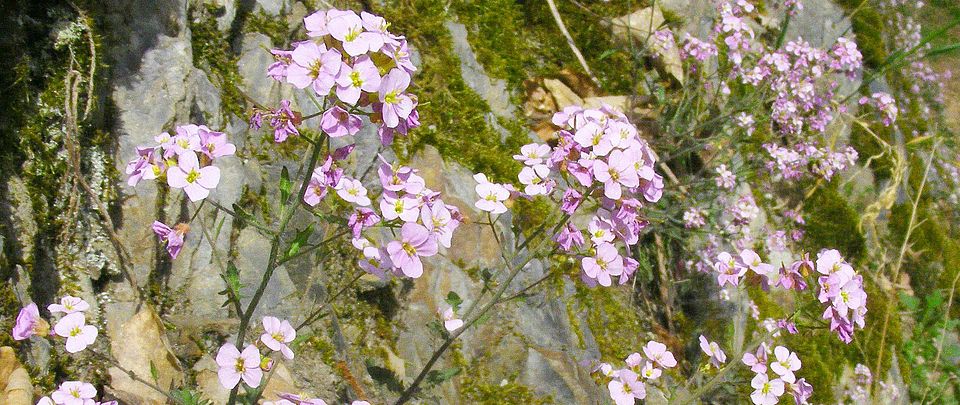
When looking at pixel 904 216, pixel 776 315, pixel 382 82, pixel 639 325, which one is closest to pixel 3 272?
pixel 382 82

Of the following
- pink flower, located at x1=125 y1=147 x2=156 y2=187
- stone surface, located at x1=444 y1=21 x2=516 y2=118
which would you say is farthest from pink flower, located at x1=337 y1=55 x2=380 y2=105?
stone surface, located at x1=444 y1=21 x2=516 y2=118

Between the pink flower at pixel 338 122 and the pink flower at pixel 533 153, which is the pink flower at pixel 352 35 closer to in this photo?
the pink flower at pixel 338 122

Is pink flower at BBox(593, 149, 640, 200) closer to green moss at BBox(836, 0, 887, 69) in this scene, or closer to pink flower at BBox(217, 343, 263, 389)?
pink flower at BBox(217, 343, 263, 389)

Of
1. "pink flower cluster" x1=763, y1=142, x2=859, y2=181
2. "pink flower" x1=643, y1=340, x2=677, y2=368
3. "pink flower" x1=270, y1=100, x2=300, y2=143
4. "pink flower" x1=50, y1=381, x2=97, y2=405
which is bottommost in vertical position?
"pink flower cluster" x1=763, y1=142, x2=859, y2=181

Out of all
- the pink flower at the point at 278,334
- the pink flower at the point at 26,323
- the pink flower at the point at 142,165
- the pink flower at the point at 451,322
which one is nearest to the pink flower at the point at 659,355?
the pink flower at the point at 451,322

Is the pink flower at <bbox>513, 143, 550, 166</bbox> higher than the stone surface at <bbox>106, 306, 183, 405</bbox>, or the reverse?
the pink flower at <bbox>513, 143, 550, 166</bbox>
